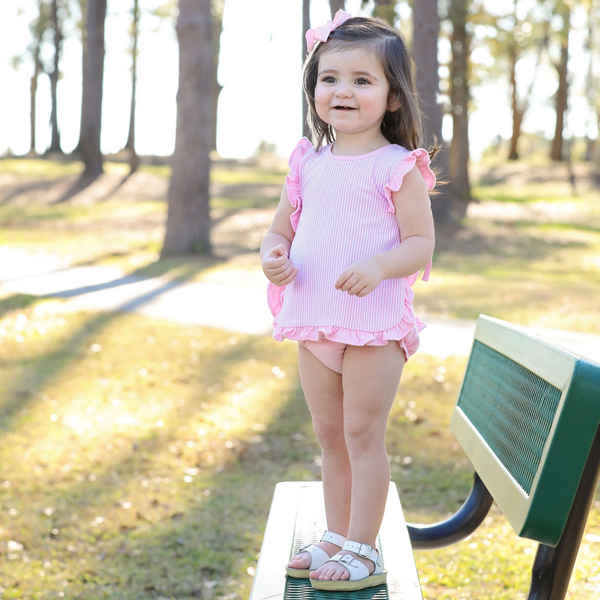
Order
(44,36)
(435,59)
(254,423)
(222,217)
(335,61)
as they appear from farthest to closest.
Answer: (44,36), (222,217), (435,59), (254,423), (335,61)

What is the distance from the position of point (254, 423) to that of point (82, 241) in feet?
31.8

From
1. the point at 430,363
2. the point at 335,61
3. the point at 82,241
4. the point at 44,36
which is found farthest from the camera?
the point at 44,36

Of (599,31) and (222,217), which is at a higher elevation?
(599,31)

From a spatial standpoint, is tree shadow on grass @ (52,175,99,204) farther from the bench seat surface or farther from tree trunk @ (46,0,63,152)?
the bench seat surface

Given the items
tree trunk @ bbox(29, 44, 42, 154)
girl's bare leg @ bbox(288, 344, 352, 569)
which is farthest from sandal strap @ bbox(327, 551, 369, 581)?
tree trunk @ bbox(29, 44, 42, 154)

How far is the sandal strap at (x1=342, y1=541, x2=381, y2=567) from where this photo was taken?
212cm

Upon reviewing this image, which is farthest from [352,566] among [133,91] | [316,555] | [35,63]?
[35,63]

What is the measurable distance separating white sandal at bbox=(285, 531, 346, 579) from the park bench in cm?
3

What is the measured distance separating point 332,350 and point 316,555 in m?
0.60

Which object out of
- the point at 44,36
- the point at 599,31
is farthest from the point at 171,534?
the point at 599,31

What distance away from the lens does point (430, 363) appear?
20.3 feet

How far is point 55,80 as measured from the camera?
32000 millimetres

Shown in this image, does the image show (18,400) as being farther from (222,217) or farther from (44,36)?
(44,36)

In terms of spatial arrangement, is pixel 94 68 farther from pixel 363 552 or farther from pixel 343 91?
pixel 363 552
